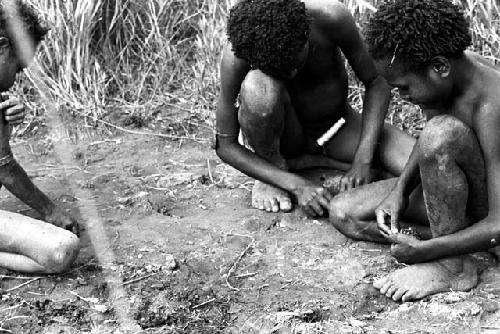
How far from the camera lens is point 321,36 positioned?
11.7ft

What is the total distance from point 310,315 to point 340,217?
0.60m

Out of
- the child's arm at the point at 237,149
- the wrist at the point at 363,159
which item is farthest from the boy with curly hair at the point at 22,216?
the wrist at the point at 363,159

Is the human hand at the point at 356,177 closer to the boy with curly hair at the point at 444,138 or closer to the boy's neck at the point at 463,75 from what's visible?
the boy with curly hair at the point at 444,138

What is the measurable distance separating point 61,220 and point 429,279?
1511mm

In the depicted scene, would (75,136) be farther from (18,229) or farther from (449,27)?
(449,27)

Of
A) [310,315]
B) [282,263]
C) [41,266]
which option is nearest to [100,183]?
[41,266]

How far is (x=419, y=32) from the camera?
2809 millimetres

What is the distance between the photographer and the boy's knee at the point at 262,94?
351 centimetres

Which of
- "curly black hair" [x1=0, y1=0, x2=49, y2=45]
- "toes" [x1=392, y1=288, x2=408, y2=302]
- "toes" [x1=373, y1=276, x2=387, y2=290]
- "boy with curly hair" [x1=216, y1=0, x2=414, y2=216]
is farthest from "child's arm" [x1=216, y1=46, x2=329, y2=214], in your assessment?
"curly black hair" [x1=0, y1=0, x2=49, y2=45]

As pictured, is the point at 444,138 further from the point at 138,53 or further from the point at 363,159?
the point at 138,53

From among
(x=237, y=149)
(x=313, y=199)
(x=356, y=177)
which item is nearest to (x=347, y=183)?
(x=356, y=177)

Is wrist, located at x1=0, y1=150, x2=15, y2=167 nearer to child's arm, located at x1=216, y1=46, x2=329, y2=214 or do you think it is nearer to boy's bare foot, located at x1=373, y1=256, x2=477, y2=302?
child's arm, located at x1=216, y1=46, x2=329, y2=214

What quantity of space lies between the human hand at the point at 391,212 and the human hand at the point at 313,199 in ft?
1.25

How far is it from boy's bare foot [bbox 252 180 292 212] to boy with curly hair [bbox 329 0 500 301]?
70 cm
